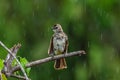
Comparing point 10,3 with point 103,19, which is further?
point 10,3

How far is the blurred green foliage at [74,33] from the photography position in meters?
4.69

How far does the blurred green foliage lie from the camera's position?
4.69 m

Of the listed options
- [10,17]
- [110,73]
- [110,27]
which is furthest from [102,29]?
[10,17]

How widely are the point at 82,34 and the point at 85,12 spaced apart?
0.19 metres

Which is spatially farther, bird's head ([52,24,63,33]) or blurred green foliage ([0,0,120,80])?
blurred green foliage ([0,0,120,80])

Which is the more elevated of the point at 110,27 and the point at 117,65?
the point at 110,27

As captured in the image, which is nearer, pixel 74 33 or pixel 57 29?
pixel 57 29

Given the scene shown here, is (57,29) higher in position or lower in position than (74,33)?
higher

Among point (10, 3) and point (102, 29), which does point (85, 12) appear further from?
point (10, 3)

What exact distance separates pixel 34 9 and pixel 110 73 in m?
0.89

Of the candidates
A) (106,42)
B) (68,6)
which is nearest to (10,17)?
(68,6)

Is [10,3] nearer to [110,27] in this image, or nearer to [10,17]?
[10,17]

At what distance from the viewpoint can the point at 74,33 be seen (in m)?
4.80

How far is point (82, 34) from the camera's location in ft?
15.8
